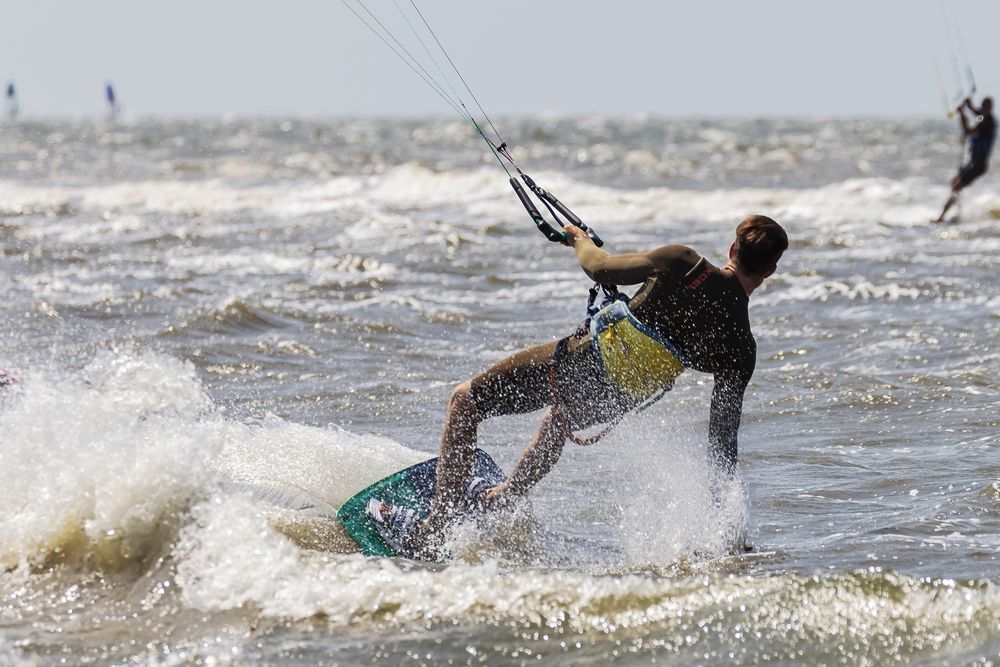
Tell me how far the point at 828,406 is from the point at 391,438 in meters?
2.86

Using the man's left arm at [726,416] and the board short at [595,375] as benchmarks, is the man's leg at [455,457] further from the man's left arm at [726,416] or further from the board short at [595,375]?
the man's left arm at [726,416]

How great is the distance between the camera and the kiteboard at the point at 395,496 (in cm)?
580

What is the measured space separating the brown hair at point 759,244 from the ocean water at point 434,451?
99cm

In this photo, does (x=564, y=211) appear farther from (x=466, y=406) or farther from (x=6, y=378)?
(x=6, y=378)

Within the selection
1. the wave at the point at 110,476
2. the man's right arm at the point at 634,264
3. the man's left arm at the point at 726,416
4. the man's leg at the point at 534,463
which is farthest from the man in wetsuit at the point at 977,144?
the man's right arm at the point at 634,264

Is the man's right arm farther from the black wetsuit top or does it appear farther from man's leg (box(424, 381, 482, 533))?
man's leg (box(424, 381, 482, 533))

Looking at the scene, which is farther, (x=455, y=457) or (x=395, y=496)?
(x=395, y=496)

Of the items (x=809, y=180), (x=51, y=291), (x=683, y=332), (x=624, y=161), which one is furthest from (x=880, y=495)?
(x=624, y=161)

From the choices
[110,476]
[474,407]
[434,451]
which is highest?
[474,407]

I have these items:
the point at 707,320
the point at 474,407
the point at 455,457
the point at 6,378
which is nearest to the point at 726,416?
the point at 707,320

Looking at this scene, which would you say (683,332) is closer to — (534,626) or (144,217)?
(534,626)

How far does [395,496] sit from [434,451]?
173 centimetres

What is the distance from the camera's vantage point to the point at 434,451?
769cm

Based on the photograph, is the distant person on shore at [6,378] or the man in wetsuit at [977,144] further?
the man in wetsuit at [977,144]
